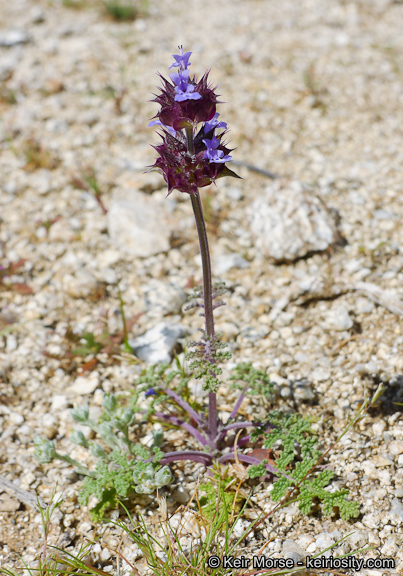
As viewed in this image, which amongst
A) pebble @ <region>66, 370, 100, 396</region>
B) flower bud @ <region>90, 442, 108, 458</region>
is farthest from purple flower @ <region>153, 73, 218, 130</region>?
pebble @ <region>66, 370, 100, 396</region>

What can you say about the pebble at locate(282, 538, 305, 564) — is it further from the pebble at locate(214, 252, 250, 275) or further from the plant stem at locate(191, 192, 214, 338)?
the pebble at locate(214, 252, 250, 275)

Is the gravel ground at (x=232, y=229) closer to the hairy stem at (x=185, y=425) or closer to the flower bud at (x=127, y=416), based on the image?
the hairy stem at (x=185, y=425)

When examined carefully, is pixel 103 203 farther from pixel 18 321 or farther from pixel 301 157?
pixel 301 157

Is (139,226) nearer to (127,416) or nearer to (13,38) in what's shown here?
(127,416)

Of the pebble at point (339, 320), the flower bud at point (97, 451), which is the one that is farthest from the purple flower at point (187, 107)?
the pebble at point (339, 320)

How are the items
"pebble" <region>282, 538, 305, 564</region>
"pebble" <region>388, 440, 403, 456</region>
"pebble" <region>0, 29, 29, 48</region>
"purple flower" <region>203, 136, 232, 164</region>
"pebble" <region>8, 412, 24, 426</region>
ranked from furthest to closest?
"pebble" <region>0, 29, 29, 48</region>, "pebble" <region>8, 412, 24, 426</region>, "pebble" <region>388, 440, 403, 456</region>, "pebble" <region>282, 538, 305, 564</region>, "purple flower" <region>203, 136, 232, 164</region>

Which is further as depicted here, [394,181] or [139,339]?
[394,181]

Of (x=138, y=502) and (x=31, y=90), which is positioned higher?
(x=31, y=90)

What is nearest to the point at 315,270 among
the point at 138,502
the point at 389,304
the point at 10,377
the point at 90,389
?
the point at 389,304
